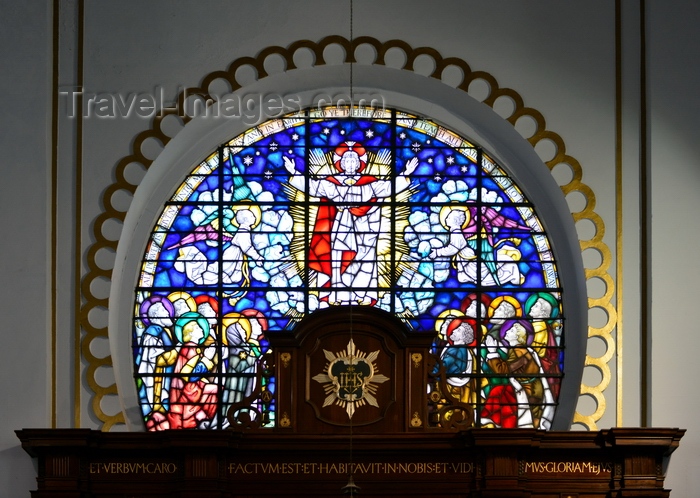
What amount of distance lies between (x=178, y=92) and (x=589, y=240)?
3513 mm

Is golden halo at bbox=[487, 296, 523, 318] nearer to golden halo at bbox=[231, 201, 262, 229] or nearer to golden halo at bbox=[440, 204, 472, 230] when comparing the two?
golden halo at bbox=[440, 204, 472, 230]

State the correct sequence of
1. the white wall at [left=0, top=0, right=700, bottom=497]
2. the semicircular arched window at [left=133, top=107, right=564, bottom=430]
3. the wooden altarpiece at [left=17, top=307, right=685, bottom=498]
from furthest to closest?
the semicircular arched window at [left=133, top=107, right=564, bottom=430] < the white wall at [left=0, top=0, right=700, bottom=497] < the wooden altarpiece at [left=17, top=307, right=685, bottom=498]

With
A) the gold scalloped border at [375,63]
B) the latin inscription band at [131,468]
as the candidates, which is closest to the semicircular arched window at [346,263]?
the gold scalloped border at [375,63]

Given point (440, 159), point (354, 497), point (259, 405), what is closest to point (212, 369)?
point (259, 405)

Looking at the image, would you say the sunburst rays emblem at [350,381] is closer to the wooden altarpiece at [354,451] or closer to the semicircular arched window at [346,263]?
the wooden altarpiece at [354,451]

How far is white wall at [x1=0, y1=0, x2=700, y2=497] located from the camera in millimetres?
11992

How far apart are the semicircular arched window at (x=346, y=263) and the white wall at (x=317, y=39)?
0.67 meters

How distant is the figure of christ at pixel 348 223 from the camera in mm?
12703

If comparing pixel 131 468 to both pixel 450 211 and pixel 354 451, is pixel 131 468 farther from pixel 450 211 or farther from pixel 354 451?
pixel 450 211

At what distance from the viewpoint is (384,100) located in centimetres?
1305

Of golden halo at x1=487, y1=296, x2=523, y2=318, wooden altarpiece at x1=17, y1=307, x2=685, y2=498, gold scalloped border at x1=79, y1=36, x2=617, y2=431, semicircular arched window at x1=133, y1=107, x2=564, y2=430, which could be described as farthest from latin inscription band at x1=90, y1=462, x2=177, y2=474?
golden halo at x1=487, y1=296, x2=523, y2=318

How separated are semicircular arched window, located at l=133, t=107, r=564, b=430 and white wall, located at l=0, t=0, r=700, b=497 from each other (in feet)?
2.18
